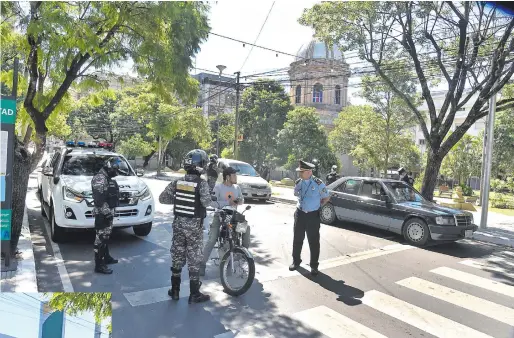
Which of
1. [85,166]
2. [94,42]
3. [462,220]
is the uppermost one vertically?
[94,42]

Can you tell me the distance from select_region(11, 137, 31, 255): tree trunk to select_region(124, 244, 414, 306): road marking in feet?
7.46

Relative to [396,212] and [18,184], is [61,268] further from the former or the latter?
[396,212]

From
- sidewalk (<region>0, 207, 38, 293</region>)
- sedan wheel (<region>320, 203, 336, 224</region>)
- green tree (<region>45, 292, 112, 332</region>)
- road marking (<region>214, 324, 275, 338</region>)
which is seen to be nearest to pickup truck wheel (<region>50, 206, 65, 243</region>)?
sidewalk (<region>0, 207, 38, 293</region>)

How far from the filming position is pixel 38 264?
5.92m

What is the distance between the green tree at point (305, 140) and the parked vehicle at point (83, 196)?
20850 millimetres

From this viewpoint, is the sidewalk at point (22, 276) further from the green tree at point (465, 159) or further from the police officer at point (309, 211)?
the green tree at point (465, 159)

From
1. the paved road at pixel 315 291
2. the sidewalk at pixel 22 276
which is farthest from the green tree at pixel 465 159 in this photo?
the sidewalk at pixel 22 276

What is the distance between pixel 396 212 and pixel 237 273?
16.9ft

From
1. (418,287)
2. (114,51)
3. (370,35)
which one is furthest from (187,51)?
(418,287)

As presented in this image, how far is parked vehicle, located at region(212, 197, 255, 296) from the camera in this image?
195 inches

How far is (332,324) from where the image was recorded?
4.30 meters

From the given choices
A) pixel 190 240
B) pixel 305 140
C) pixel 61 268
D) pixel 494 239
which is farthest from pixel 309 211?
pixel 305 140

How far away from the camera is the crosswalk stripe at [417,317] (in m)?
4.24

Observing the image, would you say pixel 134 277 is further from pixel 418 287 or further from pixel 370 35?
pixel 370 35
